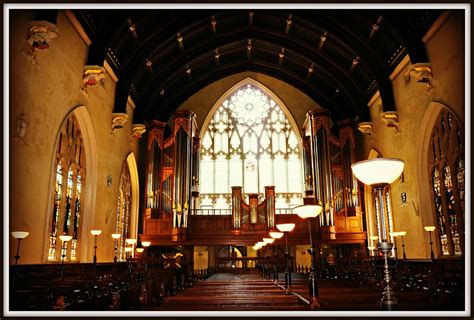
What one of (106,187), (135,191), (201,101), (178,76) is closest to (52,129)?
(106,187)

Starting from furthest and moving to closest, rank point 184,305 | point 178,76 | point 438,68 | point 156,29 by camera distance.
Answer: point 178,76 → point 156,29 → point 438,68 → point 184,305

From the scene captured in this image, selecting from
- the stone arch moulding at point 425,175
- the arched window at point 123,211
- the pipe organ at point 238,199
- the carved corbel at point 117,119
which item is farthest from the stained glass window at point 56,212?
the stone arch moulding at point 425,175

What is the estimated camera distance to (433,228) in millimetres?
11500

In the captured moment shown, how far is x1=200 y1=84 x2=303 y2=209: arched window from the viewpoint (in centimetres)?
2156

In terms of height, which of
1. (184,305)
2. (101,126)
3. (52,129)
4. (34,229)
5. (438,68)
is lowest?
(184,305)

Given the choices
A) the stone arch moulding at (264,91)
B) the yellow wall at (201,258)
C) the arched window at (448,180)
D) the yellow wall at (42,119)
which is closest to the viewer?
the yellow wall at (42,119)

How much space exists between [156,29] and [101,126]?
4.33 metres

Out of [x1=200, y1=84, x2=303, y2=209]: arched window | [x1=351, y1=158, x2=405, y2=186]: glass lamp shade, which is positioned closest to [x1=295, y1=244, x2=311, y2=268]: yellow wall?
[x1=200, y1=84, x2=303, y2=209]: arched window

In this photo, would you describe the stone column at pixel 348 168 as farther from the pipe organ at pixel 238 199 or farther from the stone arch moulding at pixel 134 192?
the stone arch moulding at pixel 134 192

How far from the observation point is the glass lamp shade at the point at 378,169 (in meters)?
4.29

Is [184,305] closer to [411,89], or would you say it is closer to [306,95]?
[411,89]

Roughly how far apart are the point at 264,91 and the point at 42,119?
15.3 meters

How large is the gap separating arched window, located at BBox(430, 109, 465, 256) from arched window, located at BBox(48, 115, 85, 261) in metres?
11.5

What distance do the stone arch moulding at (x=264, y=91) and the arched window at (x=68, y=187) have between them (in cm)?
1000
